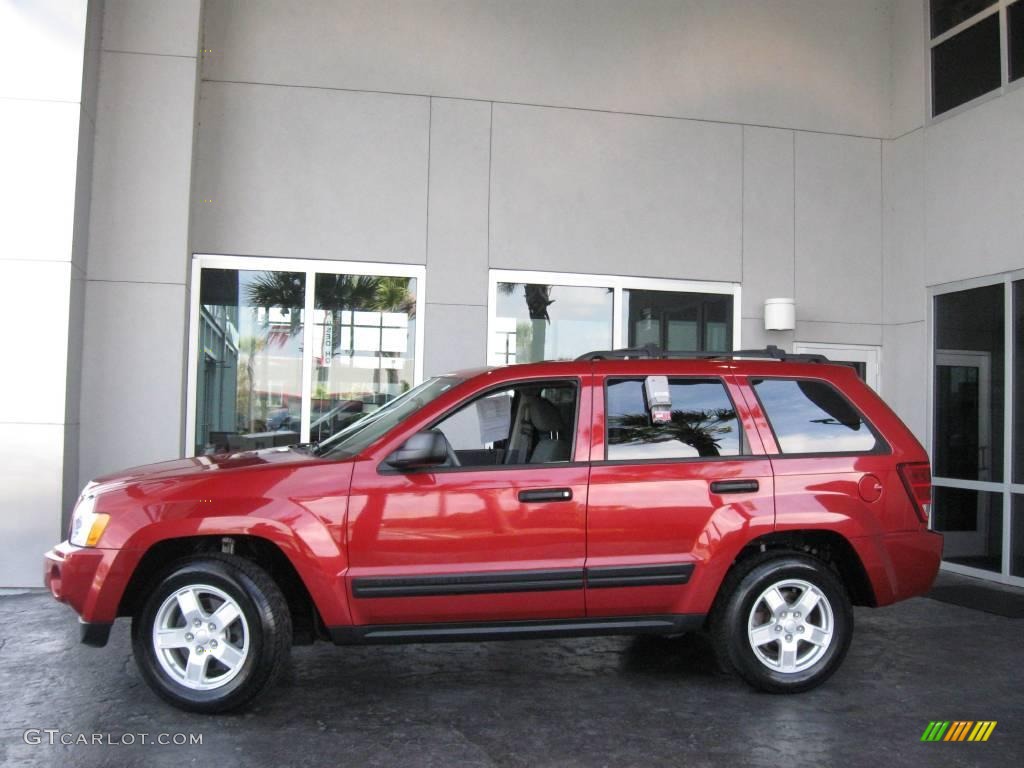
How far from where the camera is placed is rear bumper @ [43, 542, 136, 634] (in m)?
4.48

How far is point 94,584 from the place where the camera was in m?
4.49

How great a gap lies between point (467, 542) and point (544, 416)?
3.10 ft

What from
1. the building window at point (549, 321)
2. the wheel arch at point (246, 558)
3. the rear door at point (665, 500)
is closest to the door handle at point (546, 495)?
the rear door at point (665, 500)

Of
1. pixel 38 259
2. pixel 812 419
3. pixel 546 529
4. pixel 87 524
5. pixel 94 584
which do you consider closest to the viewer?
pixel 94 584

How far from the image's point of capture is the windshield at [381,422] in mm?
4855

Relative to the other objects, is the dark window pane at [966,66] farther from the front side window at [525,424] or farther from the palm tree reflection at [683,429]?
the front side window at [525,424]

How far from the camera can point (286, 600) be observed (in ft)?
15.8

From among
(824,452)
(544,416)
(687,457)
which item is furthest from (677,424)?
(824,452)

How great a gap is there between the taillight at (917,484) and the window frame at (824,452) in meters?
0.14

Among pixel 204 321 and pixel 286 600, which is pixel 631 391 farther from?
pixel 204 321

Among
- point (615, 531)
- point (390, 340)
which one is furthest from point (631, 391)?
point (390, 340)

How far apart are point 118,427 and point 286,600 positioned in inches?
160

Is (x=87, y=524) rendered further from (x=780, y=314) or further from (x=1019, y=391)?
(x=1019, y=391)

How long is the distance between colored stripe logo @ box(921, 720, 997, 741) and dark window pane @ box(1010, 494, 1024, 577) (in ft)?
13.6
